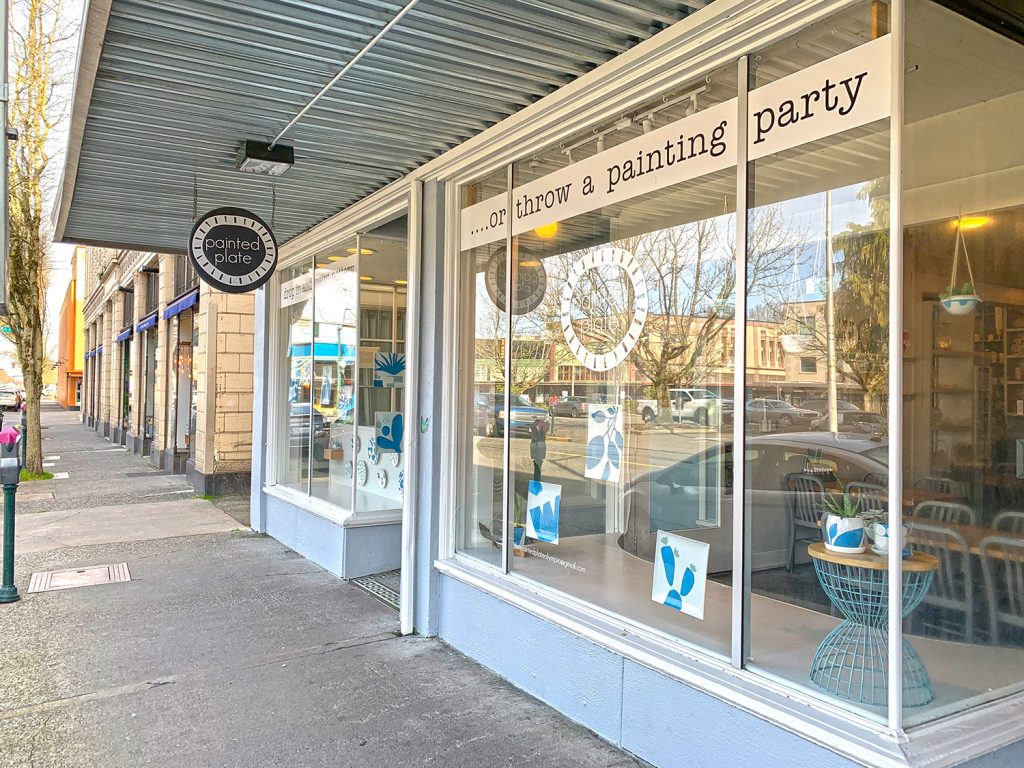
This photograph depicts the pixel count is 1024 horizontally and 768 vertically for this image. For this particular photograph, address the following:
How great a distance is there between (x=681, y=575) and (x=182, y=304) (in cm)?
1258

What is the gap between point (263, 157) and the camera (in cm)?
529

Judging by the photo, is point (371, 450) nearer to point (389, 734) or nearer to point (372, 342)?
point (372, 342)

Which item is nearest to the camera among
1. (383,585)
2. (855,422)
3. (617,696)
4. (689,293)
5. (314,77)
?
(617,696)

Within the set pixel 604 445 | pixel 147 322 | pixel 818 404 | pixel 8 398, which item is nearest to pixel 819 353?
pixel 818 404

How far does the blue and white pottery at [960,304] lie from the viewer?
4.98 meters

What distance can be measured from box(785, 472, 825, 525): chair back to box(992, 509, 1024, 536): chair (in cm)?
114

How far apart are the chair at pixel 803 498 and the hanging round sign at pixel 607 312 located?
73.3 inches

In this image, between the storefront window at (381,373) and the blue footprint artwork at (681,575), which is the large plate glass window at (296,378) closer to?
the storefront window at (381,373)

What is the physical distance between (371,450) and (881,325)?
4.99m

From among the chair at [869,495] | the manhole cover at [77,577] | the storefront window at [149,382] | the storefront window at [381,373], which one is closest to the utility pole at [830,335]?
the chair at [869,495]

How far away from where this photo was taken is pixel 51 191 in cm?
1473

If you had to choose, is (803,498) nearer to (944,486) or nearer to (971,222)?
(944,486)

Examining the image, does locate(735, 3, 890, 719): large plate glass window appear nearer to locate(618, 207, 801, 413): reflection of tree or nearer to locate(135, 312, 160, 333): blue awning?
locate(618, 207, 801, 413): reflection of tree

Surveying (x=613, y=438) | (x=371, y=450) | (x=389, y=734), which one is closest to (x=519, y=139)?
(x=613, y=438)
